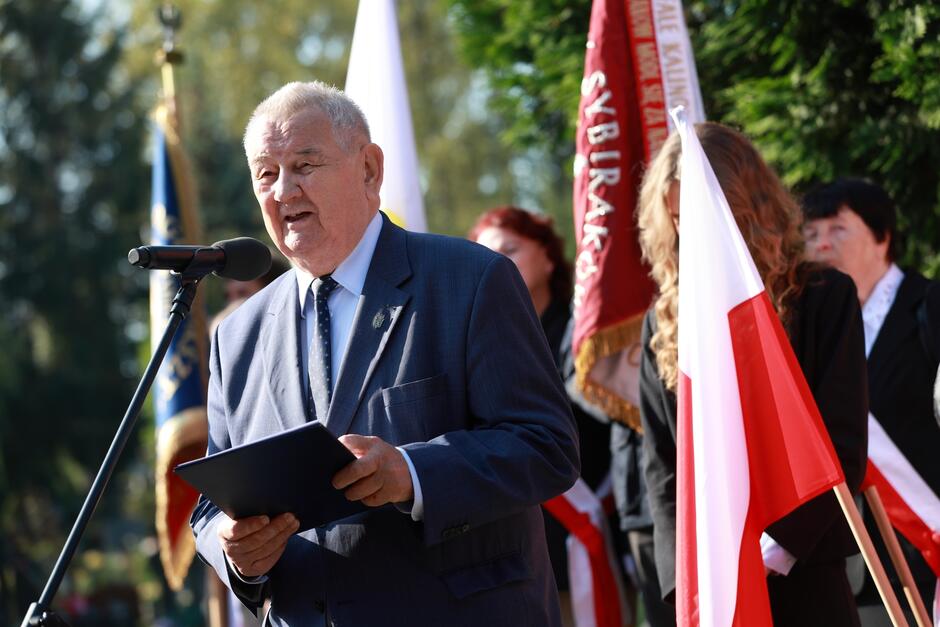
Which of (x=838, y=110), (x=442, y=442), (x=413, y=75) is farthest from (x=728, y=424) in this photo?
(x=413, y=75)

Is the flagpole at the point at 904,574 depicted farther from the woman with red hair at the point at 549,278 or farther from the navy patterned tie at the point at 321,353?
the woman with red hair at the point at 549,278

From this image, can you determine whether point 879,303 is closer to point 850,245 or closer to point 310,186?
point 850,245

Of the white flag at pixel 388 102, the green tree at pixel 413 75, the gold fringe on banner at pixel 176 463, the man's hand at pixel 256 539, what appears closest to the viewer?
the man's hand at pixel 256 539

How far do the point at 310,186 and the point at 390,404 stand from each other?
0.55 meters

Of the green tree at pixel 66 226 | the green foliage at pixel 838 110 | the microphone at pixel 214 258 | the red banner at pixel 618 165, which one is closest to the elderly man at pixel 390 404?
the microphone at pixel 214 258

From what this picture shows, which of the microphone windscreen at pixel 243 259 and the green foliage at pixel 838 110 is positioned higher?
the green foliage at pixel 838 110

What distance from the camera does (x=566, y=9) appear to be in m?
6.27

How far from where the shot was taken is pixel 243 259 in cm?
305

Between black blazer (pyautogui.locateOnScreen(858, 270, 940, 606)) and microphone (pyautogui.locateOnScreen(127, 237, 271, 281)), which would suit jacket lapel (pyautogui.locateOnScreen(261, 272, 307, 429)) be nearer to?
microphone (pyautogui.locateOnScreen(127, 237, 271, 281))

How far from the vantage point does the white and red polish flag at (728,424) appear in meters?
3.17

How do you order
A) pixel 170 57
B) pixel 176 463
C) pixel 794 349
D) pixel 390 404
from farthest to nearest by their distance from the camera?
pixel 170 57 → pixel 176 463 → pixel 794 349 → pixel 390 404

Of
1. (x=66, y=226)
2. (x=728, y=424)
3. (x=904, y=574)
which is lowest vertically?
(x=904, y=574)

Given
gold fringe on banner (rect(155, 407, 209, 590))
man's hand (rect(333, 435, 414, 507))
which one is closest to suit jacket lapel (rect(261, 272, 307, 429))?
man's hand (rect(333, 435, 414, 507))

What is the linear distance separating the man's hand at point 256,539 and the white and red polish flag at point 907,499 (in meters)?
2.05
